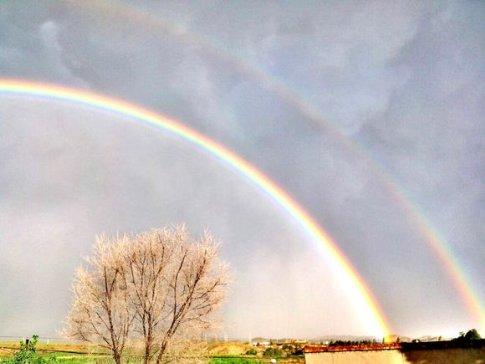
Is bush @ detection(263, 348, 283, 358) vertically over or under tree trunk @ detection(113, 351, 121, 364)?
under

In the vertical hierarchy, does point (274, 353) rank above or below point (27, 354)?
below

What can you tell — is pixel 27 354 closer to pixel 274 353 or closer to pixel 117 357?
pixel 117 357

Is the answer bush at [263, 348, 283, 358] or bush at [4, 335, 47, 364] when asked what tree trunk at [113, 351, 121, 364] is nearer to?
bush at [4, 335, 47, 364]

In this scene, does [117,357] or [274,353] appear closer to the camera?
[117,357]

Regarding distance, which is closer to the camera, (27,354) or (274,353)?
(27,354)

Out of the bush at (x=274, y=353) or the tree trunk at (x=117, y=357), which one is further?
the bush at (x=274, y=353)

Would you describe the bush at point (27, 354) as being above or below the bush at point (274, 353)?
above

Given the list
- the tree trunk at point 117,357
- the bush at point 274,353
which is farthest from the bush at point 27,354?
the bush at point 274,353

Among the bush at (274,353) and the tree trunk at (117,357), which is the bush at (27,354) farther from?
the bush at (274,353)

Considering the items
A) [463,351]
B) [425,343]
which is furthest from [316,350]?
[463,351]

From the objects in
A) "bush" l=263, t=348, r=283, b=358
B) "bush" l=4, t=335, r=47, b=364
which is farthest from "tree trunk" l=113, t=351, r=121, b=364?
"bush" l=263, t=348, r=283, b=358

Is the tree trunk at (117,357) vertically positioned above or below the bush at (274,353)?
above

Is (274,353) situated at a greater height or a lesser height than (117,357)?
lesser

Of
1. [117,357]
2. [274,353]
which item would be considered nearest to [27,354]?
[117,357]
